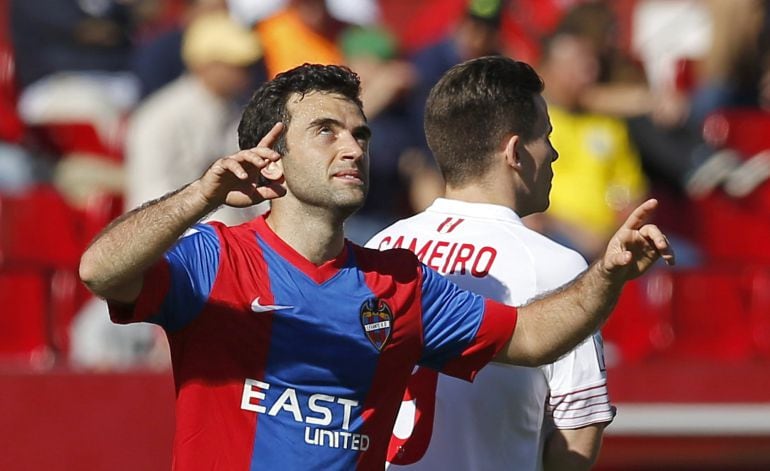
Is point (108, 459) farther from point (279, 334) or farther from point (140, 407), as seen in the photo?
point (279, 334)

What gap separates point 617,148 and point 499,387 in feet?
14.6

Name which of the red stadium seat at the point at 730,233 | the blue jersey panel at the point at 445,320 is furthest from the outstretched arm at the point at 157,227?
the red stadium seat at the point at 730,233

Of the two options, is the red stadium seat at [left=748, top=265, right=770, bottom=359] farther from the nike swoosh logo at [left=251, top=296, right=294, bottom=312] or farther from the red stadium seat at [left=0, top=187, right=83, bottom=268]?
the nike swoosh logo at [left=251, top=296, right=294, bottom=312]

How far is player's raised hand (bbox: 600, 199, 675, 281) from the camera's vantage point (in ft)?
10.4

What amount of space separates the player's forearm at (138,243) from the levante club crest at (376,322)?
542 millimetres

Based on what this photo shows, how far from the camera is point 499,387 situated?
3652mm

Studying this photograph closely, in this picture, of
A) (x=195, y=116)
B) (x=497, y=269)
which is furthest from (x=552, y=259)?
(x=195, y=116)

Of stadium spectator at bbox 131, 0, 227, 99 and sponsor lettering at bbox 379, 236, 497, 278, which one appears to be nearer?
sponsor lettering at bbox 379, 236, 497, 278

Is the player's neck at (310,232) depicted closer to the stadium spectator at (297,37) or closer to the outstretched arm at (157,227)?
the outstretched arm at (157,227)

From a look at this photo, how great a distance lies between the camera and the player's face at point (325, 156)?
10.6ft

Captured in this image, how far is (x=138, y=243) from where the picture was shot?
290cm

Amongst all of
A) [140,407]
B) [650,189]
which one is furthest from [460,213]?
[650,189]

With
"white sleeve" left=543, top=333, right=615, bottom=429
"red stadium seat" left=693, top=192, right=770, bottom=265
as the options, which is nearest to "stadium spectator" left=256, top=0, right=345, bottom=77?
"red stadium seat" left=693, top=192, right=770, bottom=265

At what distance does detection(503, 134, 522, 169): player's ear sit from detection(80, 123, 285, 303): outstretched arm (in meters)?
0.97
